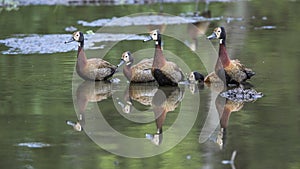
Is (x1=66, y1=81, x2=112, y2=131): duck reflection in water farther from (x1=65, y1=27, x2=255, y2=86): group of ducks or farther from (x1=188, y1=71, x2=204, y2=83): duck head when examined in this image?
(x1=188, y1=71, x2=204, y2=83): duck head

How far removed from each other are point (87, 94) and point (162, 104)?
4.01ft

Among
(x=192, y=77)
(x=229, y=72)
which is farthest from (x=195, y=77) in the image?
(x=229, y=72)

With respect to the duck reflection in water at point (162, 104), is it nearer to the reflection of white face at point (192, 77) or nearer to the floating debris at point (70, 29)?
the reflection of white face at point (192, 77)

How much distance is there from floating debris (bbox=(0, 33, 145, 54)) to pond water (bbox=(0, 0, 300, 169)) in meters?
0.02

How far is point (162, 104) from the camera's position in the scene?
10945 mm

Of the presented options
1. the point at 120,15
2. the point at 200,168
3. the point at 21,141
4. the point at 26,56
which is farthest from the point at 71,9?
the point at 200,168

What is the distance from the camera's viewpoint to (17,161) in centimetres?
824

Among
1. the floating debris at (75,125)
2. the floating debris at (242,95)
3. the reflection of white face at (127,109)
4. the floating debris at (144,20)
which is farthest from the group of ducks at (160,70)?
the floating debris at (144,20)

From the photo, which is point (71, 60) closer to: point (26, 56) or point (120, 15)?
point (26, 56)

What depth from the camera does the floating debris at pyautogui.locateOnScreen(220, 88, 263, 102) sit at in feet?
36.1

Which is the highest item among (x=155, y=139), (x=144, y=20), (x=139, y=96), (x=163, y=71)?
(x=163, y=71)

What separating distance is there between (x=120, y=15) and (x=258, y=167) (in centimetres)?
1280

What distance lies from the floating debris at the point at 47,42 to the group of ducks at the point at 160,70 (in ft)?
9.27

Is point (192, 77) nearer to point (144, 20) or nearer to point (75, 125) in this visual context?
point (75, 125)
